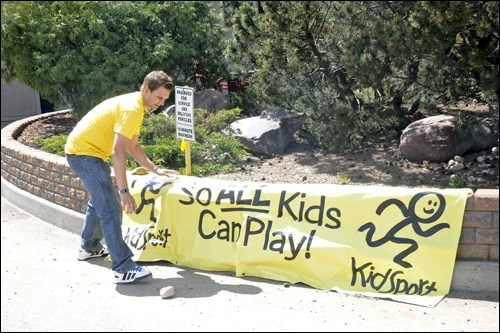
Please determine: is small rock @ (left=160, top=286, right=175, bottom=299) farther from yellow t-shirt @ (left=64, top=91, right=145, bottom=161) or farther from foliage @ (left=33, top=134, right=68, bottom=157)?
foliage @ (left=33, top=134, right=68, bottom=157)

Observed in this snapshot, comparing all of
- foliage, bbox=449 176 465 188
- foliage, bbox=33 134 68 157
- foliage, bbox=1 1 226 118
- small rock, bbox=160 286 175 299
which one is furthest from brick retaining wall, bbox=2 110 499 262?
small rock, bbox=160 286 175 299

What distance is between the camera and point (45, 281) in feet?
20.6

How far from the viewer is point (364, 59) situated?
294 inches

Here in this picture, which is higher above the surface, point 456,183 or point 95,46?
point 95,46

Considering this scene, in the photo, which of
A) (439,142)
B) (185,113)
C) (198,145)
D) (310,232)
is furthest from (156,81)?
(439,142)

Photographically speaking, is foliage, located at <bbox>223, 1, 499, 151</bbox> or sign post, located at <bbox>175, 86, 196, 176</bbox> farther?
sign post, located at <bbox>175, 86, 196, 176</bbox>

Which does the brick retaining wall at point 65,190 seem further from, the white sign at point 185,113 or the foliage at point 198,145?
the white sign at point 185,113

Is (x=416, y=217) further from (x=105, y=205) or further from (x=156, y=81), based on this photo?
(x=105, y=205)

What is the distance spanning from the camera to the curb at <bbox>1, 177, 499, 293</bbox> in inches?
219

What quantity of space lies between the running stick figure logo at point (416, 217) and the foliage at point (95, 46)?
5769mm

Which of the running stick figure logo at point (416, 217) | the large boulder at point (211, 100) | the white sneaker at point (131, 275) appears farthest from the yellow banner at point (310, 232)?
the large boulder at point (211, 100)

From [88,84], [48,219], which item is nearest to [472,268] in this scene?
[48,219]

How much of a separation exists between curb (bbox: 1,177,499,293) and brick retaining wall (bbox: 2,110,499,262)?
0.06 m

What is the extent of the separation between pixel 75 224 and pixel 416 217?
144 inches
